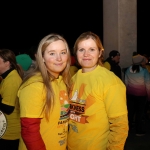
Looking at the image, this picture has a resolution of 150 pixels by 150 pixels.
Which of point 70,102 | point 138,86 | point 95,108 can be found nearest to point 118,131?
point 95,108

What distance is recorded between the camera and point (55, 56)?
2.27 m

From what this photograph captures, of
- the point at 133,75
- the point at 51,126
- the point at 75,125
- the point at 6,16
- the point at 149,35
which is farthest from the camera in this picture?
the point at 149,35

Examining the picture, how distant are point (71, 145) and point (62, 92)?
59 centimetres

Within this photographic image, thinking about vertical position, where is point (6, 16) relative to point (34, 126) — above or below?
above

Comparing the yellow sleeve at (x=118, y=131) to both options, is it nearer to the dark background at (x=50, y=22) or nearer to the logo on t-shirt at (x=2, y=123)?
the logo on t-shirt at (x=2, y=123)

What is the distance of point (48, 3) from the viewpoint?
87.3ft

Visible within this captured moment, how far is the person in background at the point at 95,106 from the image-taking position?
7.45 feet

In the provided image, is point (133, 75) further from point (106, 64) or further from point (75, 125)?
point (75, 125)

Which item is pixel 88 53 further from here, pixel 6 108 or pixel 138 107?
pixel 138 107

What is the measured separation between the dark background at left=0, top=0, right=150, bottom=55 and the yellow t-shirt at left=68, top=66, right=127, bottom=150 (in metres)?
24.5

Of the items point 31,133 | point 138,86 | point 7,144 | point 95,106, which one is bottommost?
point 7,144

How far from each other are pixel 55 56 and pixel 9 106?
1191 millimetres

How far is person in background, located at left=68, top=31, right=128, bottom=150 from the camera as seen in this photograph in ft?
7.45

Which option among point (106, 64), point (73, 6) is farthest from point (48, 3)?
point (106, 64)
